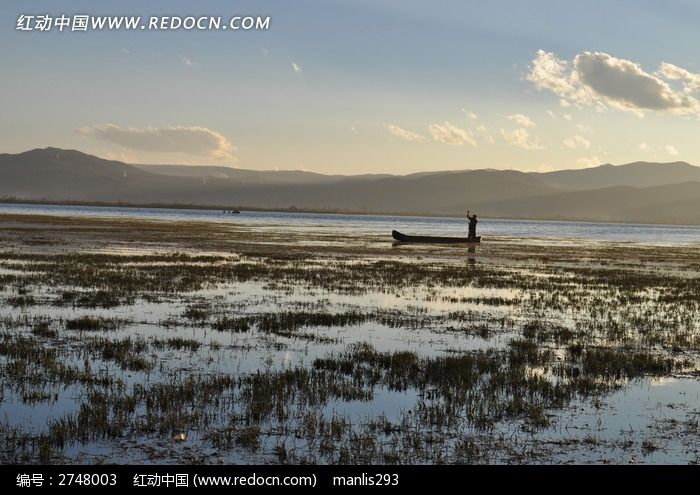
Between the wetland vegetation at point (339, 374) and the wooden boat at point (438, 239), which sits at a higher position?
the wooden boat at point (438, 239)

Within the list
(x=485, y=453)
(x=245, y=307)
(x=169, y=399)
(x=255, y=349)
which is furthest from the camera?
(x=245, y=307)

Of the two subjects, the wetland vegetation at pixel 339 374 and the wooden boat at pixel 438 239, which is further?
the wooden boat at pixel 438 239

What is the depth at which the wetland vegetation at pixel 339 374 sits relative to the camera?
31.0 ft

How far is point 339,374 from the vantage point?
1350 cm

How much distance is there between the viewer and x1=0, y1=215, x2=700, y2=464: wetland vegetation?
945cm

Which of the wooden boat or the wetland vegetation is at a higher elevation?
the wooden boat

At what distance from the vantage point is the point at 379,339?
1756 cm

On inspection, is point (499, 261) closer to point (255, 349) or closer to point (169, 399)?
point (255, 349)

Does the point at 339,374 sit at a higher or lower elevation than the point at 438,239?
lower

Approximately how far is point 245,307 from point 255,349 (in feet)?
22.5

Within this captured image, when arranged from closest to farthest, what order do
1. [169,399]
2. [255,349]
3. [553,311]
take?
[169,399] < [255,349] < [553,311]

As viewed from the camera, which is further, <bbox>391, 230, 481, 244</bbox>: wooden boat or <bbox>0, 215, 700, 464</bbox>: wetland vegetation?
<bbox>391, 230, 481, 244</bbox>: wooden boat

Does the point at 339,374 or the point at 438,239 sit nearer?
the point at 339,374
